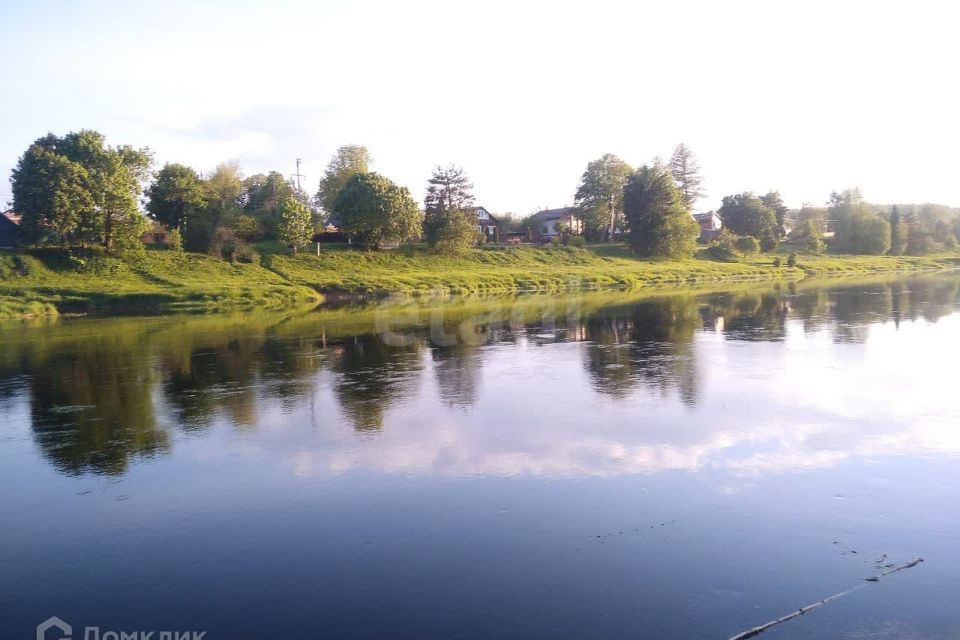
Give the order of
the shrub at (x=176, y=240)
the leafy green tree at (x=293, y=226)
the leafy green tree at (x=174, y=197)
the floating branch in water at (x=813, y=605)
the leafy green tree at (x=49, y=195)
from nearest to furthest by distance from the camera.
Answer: the floating branch in water at (x=813, y=605) → the leafy green tree at (x=49, y=195) → the shrub at (x=176, y=240) → the leafy green tree at (x=293, y=226) → the leafy green tree at (x=174, y=197)

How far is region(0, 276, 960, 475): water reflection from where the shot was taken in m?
12.3

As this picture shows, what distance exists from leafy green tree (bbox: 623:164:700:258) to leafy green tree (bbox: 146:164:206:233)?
50.1 m

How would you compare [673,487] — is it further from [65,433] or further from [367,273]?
[367,273]

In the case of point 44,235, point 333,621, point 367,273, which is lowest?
point 333,621

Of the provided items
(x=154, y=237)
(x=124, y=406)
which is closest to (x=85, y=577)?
(x=124, y=406)

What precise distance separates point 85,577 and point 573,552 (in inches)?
221

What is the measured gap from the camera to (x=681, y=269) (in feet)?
250

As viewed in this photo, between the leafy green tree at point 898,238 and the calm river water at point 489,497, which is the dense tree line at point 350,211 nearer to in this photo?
the leafy green tree at point 898,238

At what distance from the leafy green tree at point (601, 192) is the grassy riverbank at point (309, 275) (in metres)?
9.53

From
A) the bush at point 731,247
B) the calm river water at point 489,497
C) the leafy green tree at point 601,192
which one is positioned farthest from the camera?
the leafy green tree at point 601,192

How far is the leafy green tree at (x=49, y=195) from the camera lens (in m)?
54.0

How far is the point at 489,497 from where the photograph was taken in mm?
9930

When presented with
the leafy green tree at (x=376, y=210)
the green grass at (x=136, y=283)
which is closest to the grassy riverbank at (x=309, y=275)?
the green grass at (x=136, y=283)

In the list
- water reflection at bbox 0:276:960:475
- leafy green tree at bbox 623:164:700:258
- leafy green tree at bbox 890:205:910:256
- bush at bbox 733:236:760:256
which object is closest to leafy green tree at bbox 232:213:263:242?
water reflection at bbox 0:276:960:475
